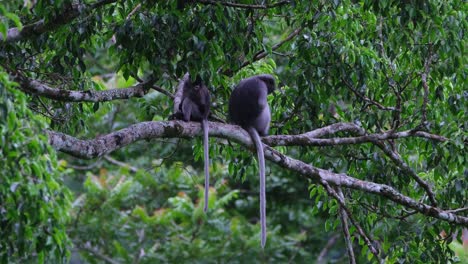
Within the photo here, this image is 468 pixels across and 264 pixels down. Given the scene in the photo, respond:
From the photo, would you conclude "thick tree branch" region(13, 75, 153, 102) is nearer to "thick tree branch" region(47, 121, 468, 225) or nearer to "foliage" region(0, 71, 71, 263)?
"thick tree branch" region(47, 121, 468, 225)

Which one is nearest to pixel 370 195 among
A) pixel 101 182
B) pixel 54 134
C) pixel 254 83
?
pixel 254 83

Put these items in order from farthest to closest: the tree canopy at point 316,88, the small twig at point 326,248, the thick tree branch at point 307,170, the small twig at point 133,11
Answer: the small twig at point 326,248 → the thick tree branch at point 307,170 → the small twig at point 133,11 → the tree canopy at point 316,88

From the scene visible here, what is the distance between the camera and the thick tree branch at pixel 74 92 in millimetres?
5203

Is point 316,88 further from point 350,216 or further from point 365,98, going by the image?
point 350,216

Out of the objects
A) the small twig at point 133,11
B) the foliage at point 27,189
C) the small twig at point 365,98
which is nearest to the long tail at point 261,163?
the small twig at point 365,98

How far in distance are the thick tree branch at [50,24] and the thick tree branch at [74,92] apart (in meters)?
0.25

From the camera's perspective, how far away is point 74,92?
5.54 metres

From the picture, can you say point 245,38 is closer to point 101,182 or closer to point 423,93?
point 423,93

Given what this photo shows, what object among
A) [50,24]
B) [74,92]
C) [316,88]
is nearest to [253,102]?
[316,88]

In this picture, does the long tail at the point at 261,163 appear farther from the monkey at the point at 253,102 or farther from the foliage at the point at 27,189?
the foliage at the point at 27,189

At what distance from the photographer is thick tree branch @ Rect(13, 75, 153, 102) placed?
5.20 meters

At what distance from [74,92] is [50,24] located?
0.54 metres

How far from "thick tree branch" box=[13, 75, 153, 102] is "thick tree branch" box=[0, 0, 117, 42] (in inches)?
9.9

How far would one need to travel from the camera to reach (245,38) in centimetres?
585
